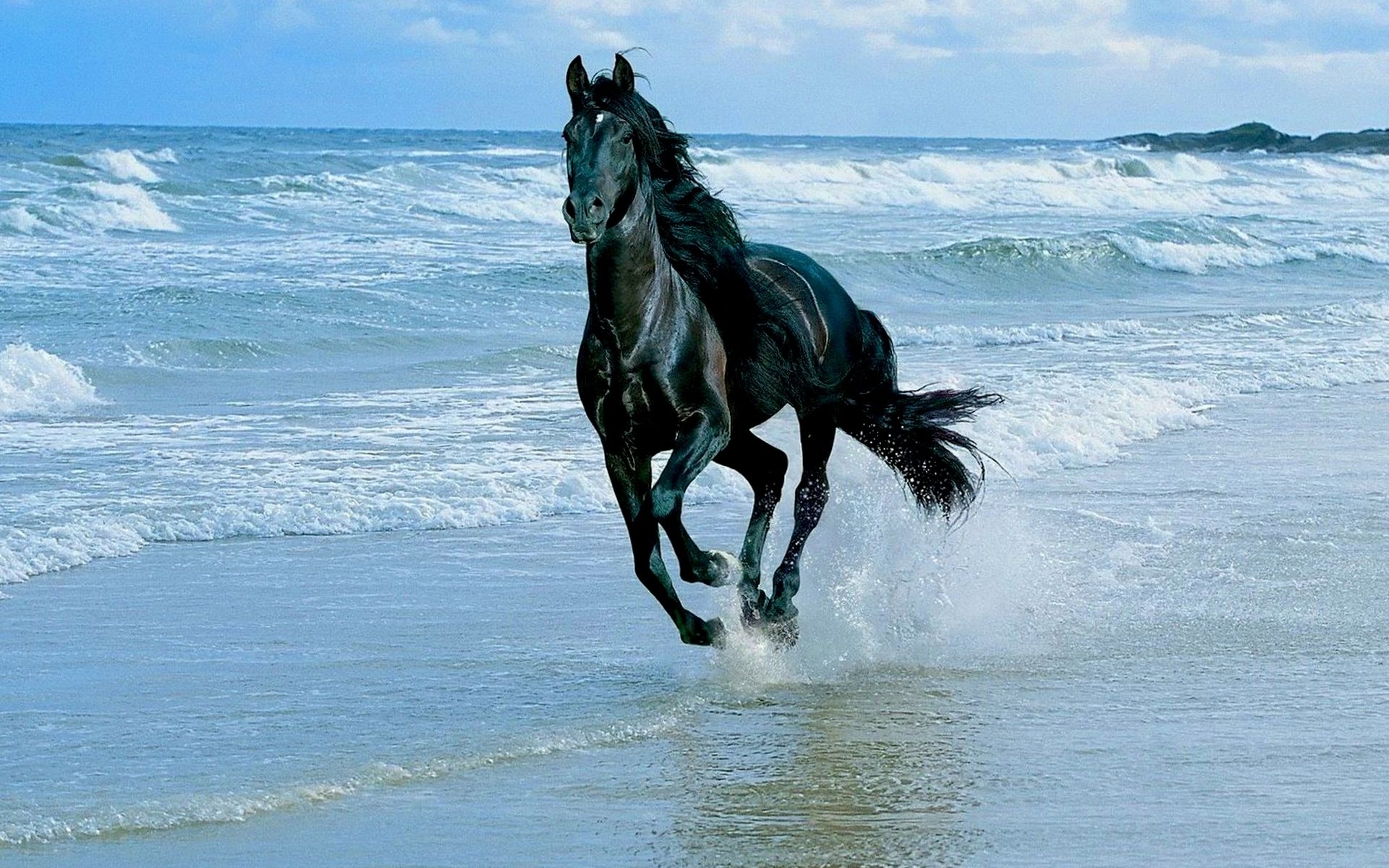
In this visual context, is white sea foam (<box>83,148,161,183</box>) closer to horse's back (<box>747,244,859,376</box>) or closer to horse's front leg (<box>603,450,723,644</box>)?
horse's back (<box>747,244,859,376</box>)

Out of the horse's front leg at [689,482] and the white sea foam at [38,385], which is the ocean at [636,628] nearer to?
the white sea foam at [38,385]

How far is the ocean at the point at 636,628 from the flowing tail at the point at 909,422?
0.21m

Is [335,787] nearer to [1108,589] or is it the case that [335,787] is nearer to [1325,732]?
[1325,732]

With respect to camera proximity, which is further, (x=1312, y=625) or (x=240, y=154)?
(x=240, y=154)

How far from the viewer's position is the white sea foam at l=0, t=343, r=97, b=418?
1225 cm

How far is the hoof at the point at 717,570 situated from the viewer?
233 inches

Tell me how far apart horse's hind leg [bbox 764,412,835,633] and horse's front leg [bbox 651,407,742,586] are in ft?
1.36

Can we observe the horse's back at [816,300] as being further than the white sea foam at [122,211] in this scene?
No

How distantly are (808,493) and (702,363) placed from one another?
3.53ft

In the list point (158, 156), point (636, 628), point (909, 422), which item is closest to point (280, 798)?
point (636, 628)

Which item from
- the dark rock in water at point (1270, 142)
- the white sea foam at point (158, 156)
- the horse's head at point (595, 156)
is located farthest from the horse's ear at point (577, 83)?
the dark rock in water at point (1270, 142)

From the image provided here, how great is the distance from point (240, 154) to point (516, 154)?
447 inches

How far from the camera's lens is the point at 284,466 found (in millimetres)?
9703

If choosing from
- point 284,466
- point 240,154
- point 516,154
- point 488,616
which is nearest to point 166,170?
point 240,154
